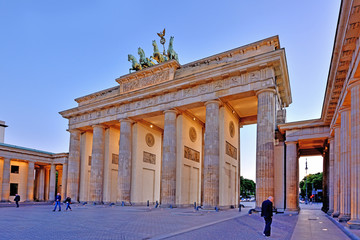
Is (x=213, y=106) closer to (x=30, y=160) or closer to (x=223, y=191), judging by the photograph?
(x=223, y=191)

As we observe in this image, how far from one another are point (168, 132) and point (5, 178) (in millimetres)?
24301

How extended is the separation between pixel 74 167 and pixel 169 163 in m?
16.1

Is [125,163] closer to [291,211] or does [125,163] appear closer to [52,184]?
[52,184]

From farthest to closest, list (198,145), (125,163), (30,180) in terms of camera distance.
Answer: (30,180)
(198,145)
(125,163)

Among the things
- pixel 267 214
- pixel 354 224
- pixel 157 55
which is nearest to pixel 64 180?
pixel 157 55

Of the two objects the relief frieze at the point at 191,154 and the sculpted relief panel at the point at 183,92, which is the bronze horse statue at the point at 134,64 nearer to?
the sculpted relief panel at the point at 183,92

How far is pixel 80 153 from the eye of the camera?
42.4m

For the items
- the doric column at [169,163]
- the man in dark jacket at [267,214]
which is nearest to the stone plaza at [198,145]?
the doric column at [169,163]

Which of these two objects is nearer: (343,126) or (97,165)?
(343,126)

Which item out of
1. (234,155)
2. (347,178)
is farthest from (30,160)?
(347,178)

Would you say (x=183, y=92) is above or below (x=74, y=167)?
above

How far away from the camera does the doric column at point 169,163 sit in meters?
30.7

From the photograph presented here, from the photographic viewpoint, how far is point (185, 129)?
34.2 metres

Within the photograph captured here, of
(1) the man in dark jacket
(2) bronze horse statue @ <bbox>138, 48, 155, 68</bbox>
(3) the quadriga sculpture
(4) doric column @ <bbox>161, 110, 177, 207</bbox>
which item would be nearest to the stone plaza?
(4) doric column @ <bbox>161, 110, 177, 207</bbox>
